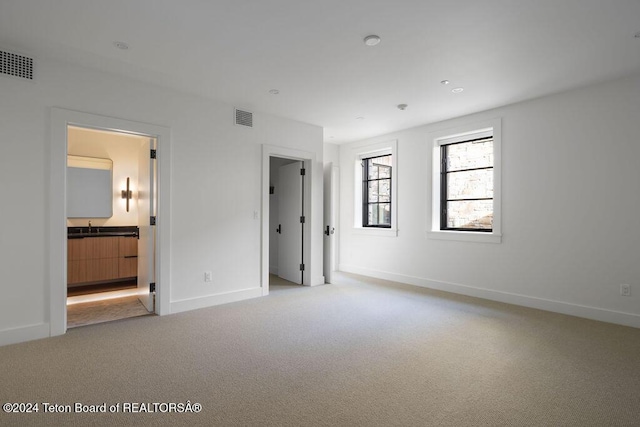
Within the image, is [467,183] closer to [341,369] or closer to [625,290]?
[625,290]

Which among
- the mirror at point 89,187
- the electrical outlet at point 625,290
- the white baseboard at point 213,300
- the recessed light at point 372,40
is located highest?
the recessed light at point 372,40

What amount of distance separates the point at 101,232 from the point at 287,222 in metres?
3.15

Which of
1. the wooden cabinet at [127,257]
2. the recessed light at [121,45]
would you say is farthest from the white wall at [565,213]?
the wooden cabinet at [127,257]

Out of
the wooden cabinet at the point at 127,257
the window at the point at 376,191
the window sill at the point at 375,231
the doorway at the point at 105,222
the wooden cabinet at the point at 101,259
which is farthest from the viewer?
the window at the point at 376,191

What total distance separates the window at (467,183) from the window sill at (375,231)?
29.0 inches

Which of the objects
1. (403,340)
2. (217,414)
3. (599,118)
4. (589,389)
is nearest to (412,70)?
(599,118)

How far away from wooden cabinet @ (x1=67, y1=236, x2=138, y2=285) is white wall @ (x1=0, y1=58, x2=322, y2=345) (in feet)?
6.75

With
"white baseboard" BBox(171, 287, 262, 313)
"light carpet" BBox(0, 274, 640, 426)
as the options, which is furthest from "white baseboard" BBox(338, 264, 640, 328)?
"white baseboard" BBox(171, 287, 262, 313)

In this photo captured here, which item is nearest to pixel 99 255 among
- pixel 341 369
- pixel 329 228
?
pixel 329 228

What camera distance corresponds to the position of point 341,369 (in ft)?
8.62

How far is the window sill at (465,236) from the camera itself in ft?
15.6

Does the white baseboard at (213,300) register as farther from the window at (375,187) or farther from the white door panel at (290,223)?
the window at (375,187)

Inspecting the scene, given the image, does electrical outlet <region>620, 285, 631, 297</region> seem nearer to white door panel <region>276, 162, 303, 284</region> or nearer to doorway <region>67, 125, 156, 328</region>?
white door panel <region>276, 162, 303, 284</region>

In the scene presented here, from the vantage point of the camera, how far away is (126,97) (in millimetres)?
3734
